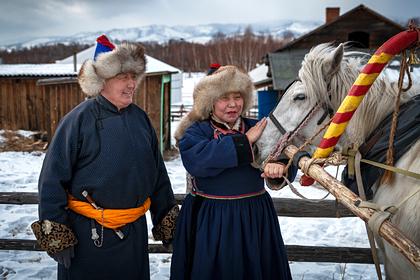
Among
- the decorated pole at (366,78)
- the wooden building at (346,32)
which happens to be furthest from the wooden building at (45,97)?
the decorated pole at (366,78)

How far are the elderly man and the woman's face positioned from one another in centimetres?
52

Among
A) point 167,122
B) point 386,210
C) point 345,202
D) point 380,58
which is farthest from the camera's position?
point 167,122

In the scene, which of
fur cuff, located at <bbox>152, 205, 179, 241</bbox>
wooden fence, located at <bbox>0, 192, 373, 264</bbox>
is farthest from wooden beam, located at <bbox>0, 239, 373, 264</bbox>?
fur cuff, located at <bbox>152, 205, 179, 241</bbox>

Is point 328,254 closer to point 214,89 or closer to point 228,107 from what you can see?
point 228,107

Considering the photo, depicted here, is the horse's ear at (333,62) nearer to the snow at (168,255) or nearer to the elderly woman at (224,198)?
the elderly woman at (224,198)

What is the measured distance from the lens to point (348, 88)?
203cm

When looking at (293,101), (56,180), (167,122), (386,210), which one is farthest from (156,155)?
(167,122)

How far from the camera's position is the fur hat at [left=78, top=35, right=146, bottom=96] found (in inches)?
84.1

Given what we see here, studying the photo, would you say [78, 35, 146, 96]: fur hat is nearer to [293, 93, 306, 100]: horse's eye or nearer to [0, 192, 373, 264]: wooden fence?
[293, 93, 306, 100]: horse's eye

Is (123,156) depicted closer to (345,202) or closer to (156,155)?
(156,155)

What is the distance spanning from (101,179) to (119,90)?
57 cm

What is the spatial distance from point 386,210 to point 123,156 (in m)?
1.48

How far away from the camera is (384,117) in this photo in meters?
1.98

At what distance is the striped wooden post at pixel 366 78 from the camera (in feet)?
4.84
